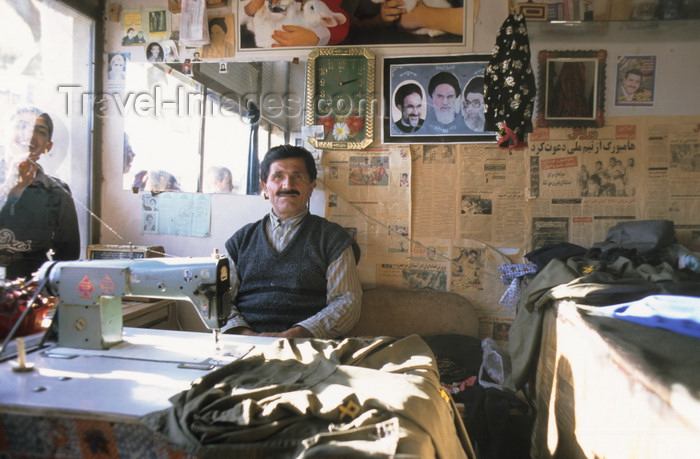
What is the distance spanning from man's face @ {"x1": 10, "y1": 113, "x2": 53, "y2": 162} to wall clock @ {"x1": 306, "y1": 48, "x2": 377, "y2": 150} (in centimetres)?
150

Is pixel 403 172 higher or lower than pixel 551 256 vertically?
higher

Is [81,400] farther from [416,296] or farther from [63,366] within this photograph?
[416,296]

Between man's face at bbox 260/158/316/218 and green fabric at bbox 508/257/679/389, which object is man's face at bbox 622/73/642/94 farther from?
man's face at bbox 260/158/316/218

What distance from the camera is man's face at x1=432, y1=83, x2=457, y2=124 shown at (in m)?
2.58

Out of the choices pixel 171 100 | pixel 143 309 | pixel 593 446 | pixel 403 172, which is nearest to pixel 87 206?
pixel 171 100

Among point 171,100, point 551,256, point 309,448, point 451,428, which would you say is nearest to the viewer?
point 309,448

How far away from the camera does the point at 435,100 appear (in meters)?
2.59

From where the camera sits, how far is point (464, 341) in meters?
2.44

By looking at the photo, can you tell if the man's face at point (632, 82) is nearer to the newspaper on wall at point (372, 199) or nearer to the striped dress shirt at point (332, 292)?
the newspaper on wall at point (372, 199)

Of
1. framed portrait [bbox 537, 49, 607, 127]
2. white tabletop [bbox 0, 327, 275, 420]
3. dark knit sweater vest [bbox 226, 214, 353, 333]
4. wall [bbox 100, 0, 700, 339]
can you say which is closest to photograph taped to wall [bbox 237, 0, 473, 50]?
wall [bbox 100, 0, 700, 339]

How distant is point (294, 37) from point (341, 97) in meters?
0.46

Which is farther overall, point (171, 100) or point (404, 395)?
point (171, 100)

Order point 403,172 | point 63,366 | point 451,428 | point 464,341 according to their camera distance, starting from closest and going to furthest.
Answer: point 451,428
point 63,366
point 464,341
point 403,172

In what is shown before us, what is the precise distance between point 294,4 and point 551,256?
2018mm
